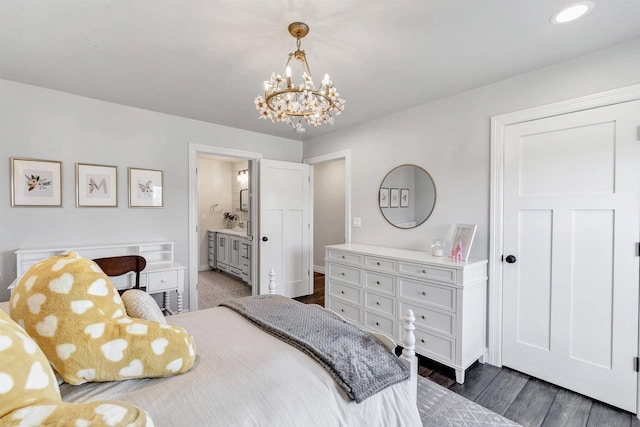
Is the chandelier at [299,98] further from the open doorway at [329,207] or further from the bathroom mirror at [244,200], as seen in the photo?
the bathroom mirror at [244,200]

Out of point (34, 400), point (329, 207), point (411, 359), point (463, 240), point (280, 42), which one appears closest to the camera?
point (34, 400)

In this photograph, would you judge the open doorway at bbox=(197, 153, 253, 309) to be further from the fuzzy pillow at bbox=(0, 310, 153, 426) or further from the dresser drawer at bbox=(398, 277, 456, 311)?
the fuzzy pillow at bbox=(0, 310, 153, 426)

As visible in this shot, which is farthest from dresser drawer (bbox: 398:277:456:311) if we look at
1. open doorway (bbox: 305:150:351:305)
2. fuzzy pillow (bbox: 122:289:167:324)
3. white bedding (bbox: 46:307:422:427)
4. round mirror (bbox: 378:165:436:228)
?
open doorway (bbox: 305:150:351:305)

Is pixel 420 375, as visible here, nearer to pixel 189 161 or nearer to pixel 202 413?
pixel 202 413

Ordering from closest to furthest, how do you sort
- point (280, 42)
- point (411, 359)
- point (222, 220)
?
1. point (411, 359)
2. point (280, 42)
3. point (222, 220)

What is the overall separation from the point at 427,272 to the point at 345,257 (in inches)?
36.5

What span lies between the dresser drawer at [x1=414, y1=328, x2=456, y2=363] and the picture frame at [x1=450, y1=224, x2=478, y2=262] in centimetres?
67

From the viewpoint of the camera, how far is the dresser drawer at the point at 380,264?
8.87ft

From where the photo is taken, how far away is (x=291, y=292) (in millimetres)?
4191

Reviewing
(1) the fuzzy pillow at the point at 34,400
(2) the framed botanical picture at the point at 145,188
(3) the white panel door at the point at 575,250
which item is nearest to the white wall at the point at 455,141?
(3) the white panel door at the point at 575,250

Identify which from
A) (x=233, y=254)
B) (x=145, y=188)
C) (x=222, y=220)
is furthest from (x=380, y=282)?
(x=222, y=220)

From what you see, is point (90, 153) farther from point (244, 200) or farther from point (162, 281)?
point (244, 200)

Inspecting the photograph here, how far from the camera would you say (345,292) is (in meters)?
3.13

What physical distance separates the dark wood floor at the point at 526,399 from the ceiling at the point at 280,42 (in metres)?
2.41
